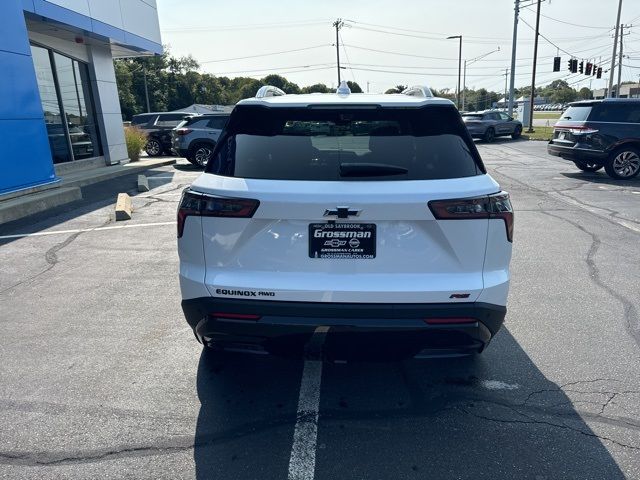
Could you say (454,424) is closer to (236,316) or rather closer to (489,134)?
(236,316)

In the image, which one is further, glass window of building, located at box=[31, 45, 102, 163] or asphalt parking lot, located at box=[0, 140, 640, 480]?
glass window of building, located at box=[31, 45, 102, 163]

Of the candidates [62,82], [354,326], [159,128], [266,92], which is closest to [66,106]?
[62,82]

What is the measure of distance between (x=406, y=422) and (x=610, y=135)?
12.1 meters

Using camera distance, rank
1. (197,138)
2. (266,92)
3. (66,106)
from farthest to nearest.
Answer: (197,138), (66,106), (266,92)

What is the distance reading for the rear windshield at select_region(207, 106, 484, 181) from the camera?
2723 mm

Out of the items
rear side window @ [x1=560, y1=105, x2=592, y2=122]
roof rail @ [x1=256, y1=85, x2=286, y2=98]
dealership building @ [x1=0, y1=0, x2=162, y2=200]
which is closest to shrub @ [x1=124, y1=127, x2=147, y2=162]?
dealership building @ [x1=0, y1=0, x2=162, y2=200]

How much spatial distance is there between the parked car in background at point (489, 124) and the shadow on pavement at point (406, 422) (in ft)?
79.2

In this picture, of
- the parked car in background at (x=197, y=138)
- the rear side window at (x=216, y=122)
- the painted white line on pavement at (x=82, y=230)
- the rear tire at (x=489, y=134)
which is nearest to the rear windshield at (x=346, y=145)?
the painted white line on pavement at (x=82, y=230)

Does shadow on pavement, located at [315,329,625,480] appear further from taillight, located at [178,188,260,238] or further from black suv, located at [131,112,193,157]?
black suv, located at [131,112,193,157]

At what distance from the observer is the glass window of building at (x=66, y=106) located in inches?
525

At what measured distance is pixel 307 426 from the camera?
2848 millimetres

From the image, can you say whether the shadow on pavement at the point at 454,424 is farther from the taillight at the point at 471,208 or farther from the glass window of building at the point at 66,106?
the glass window of building at the point at 66,106

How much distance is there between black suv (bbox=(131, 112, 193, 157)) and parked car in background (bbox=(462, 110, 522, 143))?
1504 cm

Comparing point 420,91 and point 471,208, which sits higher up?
point 420,91
